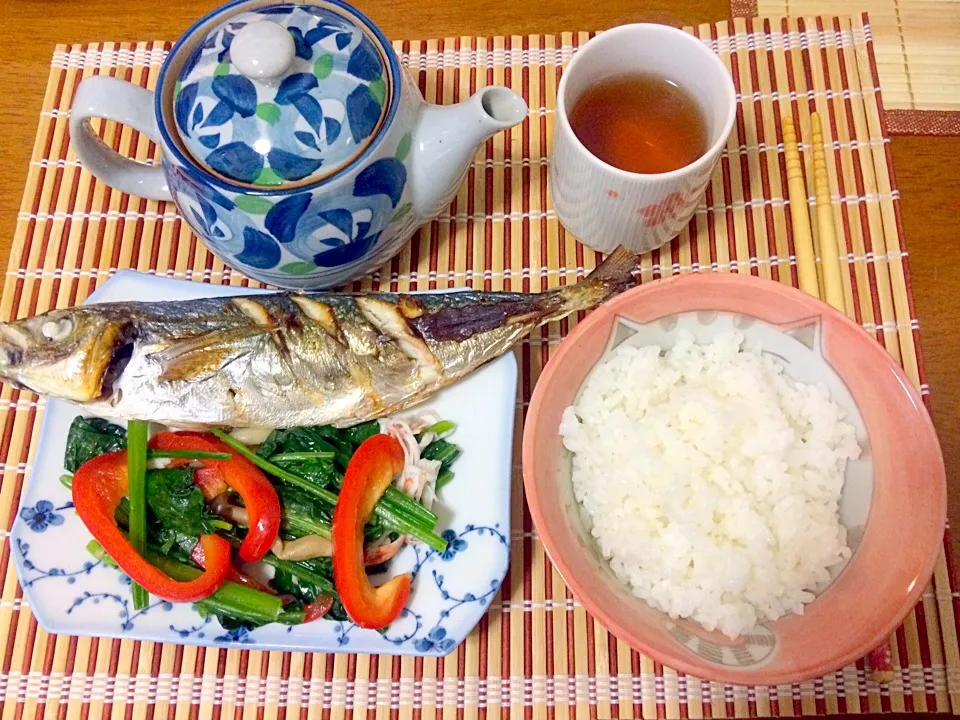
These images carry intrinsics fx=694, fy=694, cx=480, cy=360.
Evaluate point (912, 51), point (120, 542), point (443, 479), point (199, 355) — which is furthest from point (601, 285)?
point (912, 51)

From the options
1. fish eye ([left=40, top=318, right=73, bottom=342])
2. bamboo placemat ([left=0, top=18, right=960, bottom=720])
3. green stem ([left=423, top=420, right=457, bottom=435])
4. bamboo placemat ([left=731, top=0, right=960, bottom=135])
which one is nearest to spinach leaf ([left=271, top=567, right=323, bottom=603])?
bamboo placemat ([left=0, top=18, right=960, bottom=720])

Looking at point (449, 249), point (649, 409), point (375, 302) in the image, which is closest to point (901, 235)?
point (649, 409)

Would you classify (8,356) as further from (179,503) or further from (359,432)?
(359,432)

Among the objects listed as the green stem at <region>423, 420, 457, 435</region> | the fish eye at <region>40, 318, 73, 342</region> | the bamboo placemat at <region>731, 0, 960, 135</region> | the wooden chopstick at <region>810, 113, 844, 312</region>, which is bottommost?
the green stem at <region>423, 420, 457, 435</region>

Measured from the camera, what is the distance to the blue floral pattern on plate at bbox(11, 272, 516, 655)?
1.16m

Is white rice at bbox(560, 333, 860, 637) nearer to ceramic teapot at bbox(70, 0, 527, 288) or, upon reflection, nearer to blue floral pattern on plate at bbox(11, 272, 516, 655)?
blue floral pattern on plate at bbox(11, 272, 516, 655)

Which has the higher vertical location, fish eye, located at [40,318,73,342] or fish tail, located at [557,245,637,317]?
fish tail, located at [557,245,637,317]

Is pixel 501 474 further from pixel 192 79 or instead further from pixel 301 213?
pixel 192 79

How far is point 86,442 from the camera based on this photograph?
126 cm

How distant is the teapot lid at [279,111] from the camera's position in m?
1.07

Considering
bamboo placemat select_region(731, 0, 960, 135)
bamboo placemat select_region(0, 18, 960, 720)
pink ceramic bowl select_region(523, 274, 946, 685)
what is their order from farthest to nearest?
bamboo placemat select_region(731, 0, 960, 135), bamboo placemat select_region(0, 18, 960, 720), pink ceramic bowl select_region(523, 274, 946, 685)

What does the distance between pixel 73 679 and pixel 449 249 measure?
108 cm

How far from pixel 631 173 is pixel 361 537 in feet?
2.55

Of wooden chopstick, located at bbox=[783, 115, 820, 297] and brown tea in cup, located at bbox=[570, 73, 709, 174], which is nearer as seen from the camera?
brown tea in cup, located at bbox=[570, 73, 709, 174]
